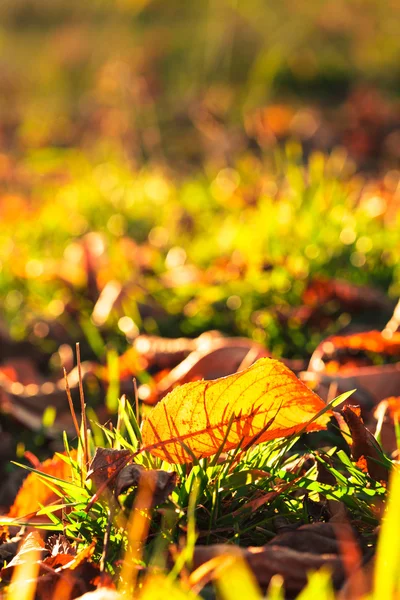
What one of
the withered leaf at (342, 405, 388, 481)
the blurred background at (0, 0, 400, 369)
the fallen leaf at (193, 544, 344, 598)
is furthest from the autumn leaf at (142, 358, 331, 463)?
the blurred background at (0, 0, 400, 369)

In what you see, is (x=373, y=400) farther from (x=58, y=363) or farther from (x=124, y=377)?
(x=58, y=363)

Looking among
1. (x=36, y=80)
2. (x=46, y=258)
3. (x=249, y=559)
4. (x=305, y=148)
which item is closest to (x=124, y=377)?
(x=249, y=559)

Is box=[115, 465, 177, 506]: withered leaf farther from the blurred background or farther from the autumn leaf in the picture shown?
the blurred background

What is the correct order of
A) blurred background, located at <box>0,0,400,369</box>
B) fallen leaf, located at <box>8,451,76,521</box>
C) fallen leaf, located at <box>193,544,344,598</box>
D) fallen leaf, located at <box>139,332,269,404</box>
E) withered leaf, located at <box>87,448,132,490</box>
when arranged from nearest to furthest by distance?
Answer: 1. fallen leaf, located at <box>193,544,344,598</box>
2. withered leaf, located at <box>87,448,132,490</box>
3. fallen leaf, located at <box>8,451,76,521</box>
4. fallen leaf, located at <box>139,332,269,404</box>
5. blurred background, located at <box>0,0,400,369</box>

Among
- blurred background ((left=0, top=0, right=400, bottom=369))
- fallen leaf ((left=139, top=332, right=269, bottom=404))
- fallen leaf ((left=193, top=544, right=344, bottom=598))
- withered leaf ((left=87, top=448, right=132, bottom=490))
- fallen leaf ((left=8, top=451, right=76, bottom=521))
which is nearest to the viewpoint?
fallen leaf ((left=193, top=544, right=344, bottom=598))

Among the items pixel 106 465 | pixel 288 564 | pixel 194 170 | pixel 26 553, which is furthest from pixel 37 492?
pixel 194 170

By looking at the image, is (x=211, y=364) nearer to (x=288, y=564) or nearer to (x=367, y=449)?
(x=367, y=449)
